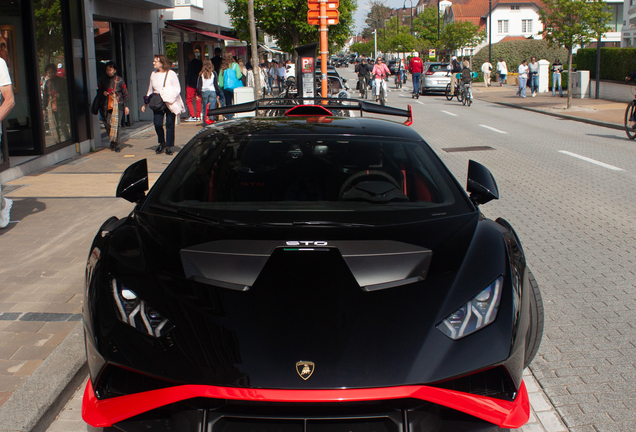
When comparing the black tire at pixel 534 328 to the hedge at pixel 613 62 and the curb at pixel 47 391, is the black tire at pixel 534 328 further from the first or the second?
the hedge at pixel 613 62

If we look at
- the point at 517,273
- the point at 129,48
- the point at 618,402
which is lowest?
the point at 618,402

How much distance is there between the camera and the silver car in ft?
120

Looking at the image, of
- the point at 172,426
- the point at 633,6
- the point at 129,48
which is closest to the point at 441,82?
the point at 633,6

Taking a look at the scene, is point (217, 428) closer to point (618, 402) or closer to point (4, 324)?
point (618, 402)

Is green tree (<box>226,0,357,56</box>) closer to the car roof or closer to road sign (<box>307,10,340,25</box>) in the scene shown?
road sign (<box>307,10,340,25</box>)

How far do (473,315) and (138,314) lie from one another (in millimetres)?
1272

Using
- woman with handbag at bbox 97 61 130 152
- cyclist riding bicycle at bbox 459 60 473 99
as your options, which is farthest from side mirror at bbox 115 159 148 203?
cyclist riding bicycle at bbox 459 60 473 99

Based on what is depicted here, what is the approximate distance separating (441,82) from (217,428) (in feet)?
118

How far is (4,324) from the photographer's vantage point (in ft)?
14.3

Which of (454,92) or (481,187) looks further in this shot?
(454,92)

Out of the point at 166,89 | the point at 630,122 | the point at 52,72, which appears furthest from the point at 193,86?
the point at 630,122

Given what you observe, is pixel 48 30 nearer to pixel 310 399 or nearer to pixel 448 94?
pixel 310 399

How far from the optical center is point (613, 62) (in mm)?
28688

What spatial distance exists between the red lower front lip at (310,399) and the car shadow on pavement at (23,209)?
5.36 meters
